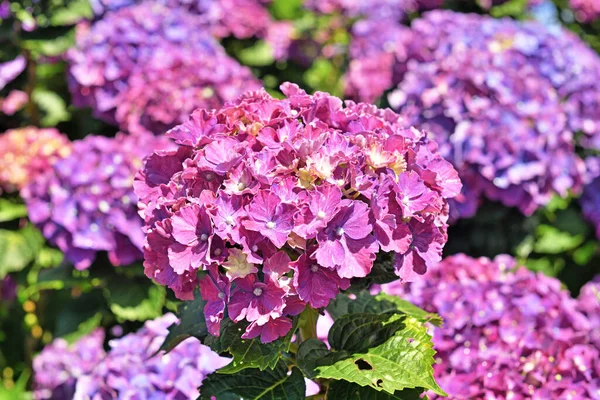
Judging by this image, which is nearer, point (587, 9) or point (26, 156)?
point (26, 156)

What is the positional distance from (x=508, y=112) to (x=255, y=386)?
156 cm

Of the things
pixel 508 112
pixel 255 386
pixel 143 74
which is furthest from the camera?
pixel 143 74

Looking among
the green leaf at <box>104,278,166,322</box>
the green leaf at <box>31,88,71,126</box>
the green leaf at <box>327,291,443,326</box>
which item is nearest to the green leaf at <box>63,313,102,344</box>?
the green leaf at <box>104,278,166,322</box>

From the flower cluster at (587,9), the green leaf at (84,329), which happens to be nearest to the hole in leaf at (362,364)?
the green leaf at (84,329)

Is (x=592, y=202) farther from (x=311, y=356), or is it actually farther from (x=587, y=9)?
(x=311, y=356)

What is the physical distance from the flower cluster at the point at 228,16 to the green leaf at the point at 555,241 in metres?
1.76

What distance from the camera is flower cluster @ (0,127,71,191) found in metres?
2.56

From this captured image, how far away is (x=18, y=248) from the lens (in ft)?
8.54

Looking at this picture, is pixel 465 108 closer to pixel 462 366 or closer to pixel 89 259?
pixel 462 366

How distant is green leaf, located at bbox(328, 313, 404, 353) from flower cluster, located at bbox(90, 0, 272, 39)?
222 centimetres

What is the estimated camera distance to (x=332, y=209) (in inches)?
48.2

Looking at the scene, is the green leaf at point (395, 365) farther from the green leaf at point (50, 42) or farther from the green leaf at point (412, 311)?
the green leaf at point (50, 42)

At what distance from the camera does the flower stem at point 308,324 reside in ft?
4.92

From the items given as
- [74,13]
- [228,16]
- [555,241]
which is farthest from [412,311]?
[228,16]
